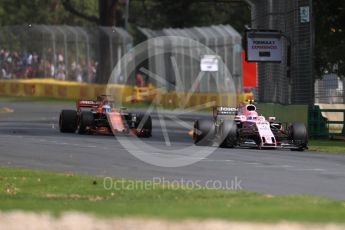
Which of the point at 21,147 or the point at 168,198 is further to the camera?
the point at 21,147

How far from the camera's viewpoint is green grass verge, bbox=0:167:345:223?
489 inches

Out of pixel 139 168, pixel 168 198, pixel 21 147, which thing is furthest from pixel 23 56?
pixel 168 198

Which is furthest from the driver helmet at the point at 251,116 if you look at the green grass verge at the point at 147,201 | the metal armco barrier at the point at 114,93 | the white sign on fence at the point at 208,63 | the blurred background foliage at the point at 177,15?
the white sign on fence at the point at 208,63

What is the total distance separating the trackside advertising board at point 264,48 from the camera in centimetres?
3325

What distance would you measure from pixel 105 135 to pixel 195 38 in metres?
21.7

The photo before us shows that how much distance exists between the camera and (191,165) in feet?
68.7

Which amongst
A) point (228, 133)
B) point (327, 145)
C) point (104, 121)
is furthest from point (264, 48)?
point (228, 133)

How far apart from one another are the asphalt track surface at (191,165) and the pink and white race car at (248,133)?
0.41 m

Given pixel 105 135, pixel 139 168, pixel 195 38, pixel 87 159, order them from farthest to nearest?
pixel 195 38 → pixel 105 135 → pixel 87 159 → pixel 139 168

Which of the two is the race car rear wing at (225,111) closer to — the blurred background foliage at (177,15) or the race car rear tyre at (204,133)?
the race car rear tyre at (204,133)

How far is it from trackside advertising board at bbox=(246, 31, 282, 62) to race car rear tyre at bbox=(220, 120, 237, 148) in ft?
26.0

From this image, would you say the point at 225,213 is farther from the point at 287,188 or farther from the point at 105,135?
the point at 105,135

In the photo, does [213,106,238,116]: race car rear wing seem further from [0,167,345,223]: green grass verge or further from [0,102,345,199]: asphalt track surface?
[0,167,345,223]: green grass verge

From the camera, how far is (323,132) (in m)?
31.7
